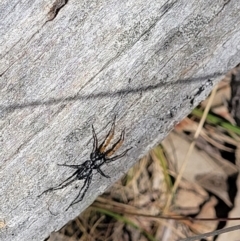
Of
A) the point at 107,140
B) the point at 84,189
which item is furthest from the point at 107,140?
the point at 84,189

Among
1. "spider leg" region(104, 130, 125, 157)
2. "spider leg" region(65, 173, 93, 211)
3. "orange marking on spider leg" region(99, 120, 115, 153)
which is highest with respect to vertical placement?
"orange marking on spider leg" region(99, 120, 115, 153)

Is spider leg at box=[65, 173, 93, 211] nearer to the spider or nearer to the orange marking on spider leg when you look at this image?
the spider

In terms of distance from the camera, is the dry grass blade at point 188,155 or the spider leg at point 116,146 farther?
the dry grass blade at point 188,155

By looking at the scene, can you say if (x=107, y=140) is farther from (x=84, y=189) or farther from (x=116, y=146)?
(x=84, y=189)

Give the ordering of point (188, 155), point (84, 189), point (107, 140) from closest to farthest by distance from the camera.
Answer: point (107, 140) < point (84, 189) < point (188, 155)

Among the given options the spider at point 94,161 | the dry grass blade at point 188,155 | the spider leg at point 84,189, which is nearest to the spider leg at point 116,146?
the spider at point 94,161

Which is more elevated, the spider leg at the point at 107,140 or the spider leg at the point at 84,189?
the spider leg at the point at 107,140

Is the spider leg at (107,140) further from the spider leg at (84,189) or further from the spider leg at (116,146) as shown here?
the spider leg at (84,189)

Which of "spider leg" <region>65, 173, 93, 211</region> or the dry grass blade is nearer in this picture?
"spider leg" <region>65, 173, 93, 211</region>

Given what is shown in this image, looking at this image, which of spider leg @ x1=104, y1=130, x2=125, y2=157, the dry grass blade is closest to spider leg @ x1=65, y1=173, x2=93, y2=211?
spider leg @ x1=104, y1=130, x2=125, y2=157

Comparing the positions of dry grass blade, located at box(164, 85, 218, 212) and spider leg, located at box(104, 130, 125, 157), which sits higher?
spider leg, located at box(104, 130, 125, 157)

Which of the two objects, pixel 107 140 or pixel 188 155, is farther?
pixel 188 155

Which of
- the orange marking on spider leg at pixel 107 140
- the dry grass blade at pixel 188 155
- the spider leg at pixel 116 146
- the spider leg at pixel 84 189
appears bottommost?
the dry grass blade at pixel 188 155

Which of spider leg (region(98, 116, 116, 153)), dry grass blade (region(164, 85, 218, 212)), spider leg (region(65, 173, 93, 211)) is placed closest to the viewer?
spider leg (region(98, 116, 116, 153))
